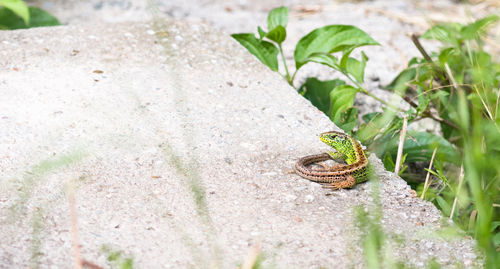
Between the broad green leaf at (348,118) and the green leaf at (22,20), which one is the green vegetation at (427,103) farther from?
the green leaf at (22,20)

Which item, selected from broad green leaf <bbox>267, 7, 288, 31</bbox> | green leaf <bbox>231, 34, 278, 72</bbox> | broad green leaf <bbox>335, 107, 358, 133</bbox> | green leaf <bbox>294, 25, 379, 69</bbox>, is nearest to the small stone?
broad green leaf <bbox>335, 107, 358, 133</bbox>

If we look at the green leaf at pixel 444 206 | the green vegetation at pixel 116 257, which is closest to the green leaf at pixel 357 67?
the green leaf at pixel 444 206

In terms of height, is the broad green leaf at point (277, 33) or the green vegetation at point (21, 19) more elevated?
the broad green leaf at point (277, 33)

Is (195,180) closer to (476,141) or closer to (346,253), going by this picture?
(346,253)

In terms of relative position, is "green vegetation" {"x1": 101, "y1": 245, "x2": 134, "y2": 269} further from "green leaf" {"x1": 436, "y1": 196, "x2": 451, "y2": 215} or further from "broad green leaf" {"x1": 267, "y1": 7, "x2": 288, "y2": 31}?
"broad green leaf" {"x1": 267, "y1": 7, "x2": 288, "y2": 31}

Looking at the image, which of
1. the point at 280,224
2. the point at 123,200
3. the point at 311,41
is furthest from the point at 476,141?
the point at 311,41

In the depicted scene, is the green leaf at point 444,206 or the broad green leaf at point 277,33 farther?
the broad green leaf at point 277,33
